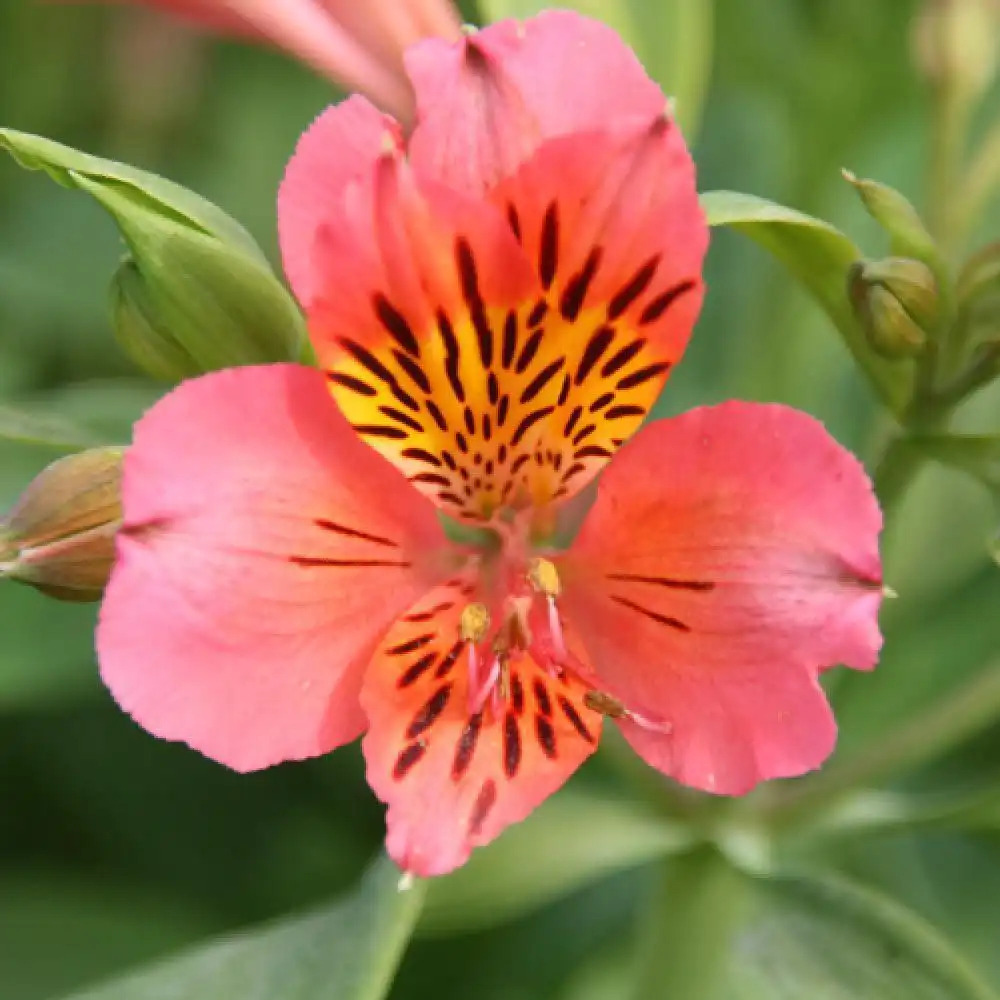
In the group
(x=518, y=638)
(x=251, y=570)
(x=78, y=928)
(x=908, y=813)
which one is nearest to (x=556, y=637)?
(x=518, y=638)

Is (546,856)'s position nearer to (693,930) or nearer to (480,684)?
(693,930)

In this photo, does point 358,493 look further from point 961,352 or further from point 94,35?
point 94,35

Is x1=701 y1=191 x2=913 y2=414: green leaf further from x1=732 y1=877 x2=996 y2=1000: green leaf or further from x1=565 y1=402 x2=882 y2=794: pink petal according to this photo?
x1=732 y1=877 x2=996 y2=1000: green leaf

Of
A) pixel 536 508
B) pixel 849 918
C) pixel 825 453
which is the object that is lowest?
pixel 849 918

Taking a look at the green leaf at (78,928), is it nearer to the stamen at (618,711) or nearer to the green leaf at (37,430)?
the green leaf at (37,430)

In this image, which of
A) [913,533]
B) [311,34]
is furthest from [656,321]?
[913,533]
